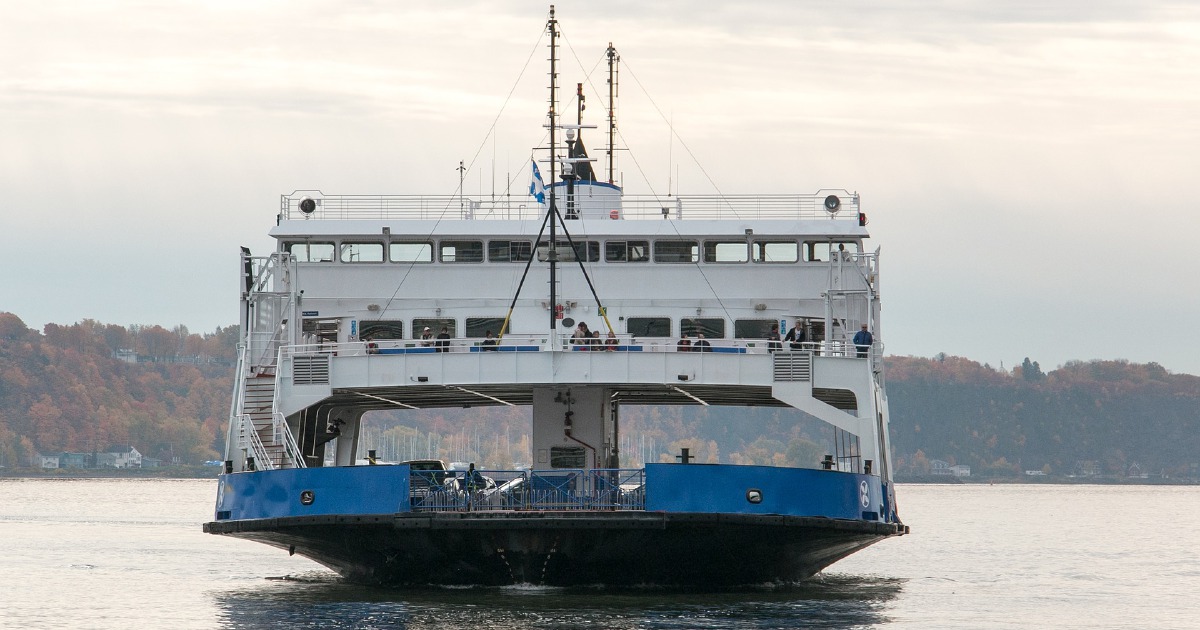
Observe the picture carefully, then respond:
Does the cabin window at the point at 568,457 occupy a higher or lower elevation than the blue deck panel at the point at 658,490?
higher

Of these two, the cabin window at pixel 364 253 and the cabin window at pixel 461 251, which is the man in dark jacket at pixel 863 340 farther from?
the cabin window at pixel 364 253

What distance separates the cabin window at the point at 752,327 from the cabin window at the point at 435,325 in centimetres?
476

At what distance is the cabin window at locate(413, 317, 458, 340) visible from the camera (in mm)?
28844

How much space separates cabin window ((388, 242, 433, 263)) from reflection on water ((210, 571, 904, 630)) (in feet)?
19.7

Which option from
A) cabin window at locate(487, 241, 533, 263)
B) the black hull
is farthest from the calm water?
cabin window at locate(487, 241, 533, 263)

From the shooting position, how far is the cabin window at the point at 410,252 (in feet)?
96.0

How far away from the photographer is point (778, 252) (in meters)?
29.3

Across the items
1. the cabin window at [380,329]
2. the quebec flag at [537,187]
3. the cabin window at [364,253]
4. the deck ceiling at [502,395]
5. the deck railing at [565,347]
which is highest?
the quebec flag at [537,187]


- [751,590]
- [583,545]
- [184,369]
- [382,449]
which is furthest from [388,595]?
[184,369]

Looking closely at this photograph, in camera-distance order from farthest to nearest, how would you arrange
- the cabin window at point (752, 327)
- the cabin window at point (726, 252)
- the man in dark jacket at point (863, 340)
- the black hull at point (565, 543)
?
the cabin window at point (726, 252) → the cabin window at point (752, 327) → the man in dark jacket at point (863, 340) → the black hull at point (565, 543)

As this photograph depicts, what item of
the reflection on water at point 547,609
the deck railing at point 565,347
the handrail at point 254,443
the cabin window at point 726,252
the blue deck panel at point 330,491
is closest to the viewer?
the reflection on water at point 547,609

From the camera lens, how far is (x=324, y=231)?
2930 centimetres

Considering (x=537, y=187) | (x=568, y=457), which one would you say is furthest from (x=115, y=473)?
(x=568, y=457)

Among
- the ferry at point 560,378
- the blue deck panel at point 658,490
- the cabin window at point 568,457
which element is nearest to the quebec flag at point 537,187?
the ferry at point 560,378
